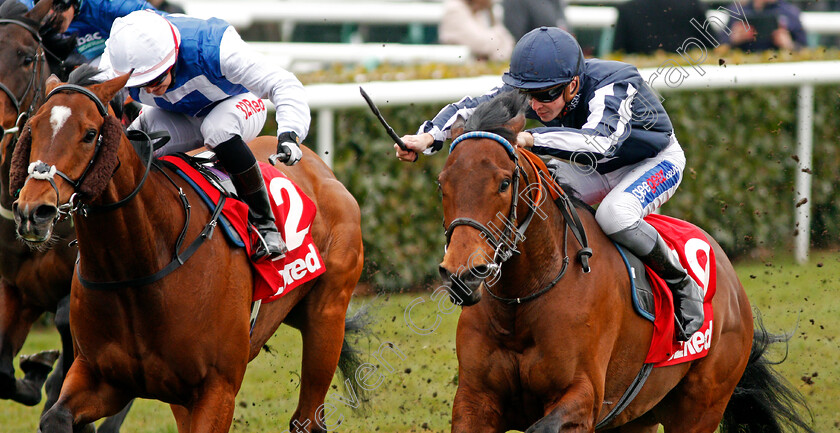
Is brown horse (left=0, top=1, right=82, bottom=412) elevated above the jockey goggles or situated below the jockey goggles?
below

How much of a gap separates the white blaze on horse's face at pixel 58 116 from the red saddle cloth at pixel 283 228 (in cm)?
83

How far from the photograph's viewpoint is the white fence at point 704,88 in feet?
26.4

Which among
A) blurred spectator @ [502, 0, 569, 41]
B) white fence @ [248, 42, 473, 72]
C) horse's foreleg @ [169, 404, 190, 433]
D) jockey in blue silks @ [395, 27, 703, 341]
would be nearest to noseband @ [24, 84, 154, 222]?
horse's foreleg @ [169, 404, 190, 433]

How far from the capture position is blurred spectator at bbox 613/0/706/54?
912 centimetres

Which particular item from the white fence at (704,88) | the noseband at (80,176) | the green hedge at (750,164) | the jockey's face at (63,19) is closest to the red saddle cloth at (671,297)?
the noseband at (80,176)

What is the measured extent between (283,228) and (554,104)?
1.26 metres

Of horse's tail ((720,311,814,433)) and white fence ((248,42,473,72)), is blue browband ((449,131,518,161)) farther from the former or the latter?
white fence ((248,42,473,72))

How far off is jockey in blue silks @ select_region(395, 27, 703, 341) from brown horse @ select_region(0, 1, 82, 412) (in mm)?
1948

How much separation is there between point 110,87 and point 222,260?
84 cm

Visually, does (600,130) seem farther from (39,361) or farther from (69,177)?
(39,361)

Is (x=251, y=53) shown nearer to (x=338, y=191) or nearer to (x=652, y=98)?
(x=338, y=191)

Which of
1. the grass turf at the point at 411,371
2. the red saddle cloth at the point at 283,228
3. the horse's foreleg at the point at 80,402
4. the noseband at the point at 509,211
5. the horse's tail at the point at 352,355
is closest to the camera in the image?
the noseband at the point at 509,211

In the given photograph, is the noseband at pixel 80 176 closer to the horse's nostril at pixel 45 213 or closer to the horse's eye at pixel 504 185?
the horse's nostril at pixel 45 213

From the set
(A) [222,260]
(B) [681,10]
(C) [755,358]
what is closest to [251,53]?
(A) [222,260]
